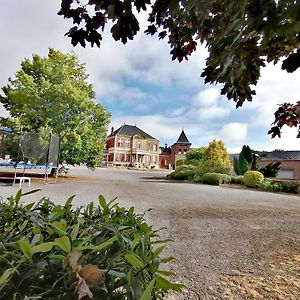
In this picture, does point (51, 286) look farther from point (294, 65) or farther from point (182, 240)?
point (182, 240)

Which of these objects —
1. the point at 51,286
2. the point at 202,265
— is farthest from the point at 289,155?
the point at 51,286

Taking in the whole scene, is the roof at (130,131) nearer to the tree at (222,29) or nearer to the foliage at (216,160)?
the foliage at (216,160)

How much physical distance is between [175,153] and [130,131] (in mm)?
9558

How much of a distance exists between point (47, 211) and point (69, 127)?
11809 mm

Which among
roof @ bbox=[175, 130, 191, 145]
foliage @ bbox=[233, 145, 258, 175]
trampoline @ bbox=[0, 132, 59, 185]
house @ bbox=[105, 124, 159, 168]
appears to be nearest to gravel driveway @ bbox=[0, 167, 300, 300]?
trampoline @ bbox=[0, 132, 59, 185]

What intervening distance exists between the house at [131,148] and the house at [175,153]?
118 inches

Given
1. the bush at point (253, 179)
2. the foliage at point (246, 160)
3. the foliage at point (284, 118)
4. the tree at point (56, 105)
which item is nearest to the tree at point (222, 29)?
the foliage at point (284, 118)

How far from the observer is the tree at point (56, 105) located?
11945mm

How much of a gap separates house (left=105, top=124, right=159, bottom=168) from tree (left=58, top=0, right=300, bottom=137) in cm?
4385

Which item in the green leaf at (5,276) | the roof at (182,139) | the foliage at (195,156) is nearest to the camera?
the green leaf at (5,276)

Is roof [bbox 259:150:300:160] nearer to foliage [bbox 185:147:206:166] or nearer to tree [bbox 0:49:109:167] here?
foliage [bbox 185:147:206:166]

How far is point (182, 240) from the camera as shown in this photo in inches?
126

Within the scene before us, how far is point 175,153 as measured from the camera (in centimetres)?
5066

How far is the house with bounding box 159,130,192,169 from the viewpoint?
162ft
